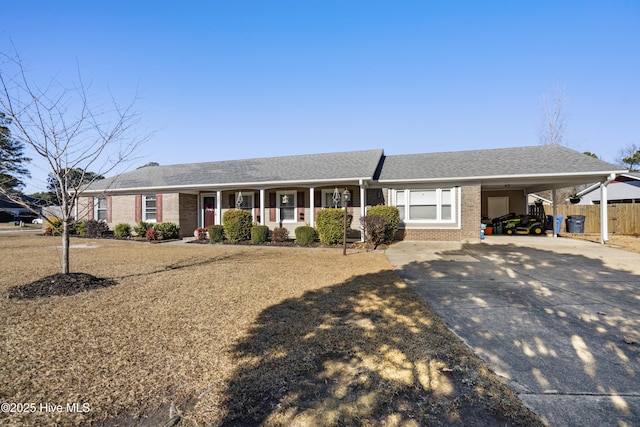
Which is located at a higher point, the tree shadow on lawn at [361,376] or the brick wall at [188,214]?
the brick wall at [188,214]

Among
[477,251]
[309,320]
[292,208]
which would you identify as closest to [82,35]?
[309,320]

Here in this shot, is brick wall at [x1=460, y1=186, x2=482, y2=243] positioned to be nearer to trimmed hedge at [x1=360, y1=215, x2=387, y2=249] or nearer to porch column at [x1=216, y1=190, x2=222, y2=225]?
trimmed hedge at [x1=360, y1=215, x2=387, y2=249]

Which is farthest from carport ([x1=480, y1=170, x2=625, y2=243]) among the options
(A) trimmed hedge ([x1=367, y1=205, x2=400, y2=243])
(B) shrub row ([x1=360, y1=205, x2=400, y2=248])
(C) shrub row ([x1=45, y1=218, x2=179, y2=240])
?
(C) shrub row ([x1=45, y1=218, x2=179, y2=240])

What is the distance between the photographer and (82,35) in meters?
7.16

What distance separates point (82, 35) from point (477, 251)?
42.4 ft

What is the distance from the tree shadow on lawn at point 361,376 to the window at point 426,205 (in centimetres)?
979

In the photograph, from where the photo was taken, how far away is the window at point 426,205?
1299 centimetres

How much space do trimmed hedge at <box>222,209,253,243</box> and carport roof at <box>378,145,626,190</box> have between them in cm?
660

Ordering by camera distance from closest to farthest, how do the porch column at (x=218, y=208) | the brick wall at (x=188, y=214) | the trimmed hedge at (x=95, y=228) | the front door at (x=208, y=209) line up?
the porch column at (x=218, y=208) < the brick wall at (x=188, y=214) < the trimmed hedge at (x=95, y=228) < the front door at (x=208, y=209)

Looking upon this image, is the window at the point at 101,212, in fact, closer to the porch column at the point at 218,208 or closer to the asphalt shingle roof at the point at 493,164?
the porch column at the point at 218,208

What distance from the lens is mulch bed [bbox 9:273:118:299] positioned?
16.0ft

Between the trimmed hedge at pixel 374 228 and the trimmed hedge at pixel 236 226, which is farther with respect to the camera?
the trimmed hedge at pixel 236 226

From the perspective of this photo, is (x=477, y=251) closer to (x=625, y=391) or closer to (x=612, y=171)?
(x=612, y=171)

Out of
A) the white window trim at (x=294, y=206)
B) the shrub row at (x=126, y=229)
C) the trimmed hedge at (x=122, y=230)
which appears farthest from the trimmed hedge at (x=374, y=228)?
the trimmed hedge at (x=122, y=230)
